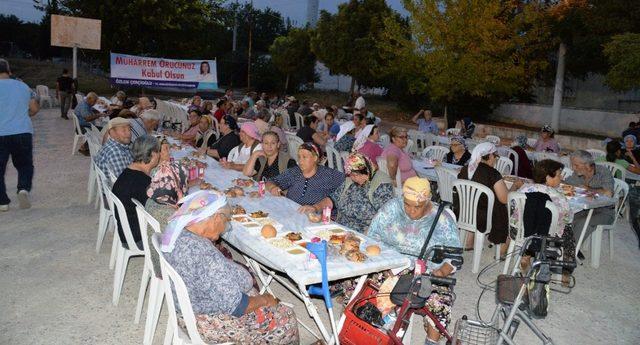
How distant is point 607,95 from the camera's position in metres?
23.7

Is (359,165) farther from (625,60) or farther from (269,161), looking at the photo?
(625,60)

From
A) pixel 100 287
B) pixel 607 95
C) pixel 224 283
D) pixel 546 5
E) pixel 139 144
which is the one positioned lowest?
pixel 100 287

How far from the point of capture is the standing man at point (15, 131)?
6910mm

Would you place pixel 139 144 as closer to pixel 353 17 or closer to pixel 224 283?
pixel 224 283

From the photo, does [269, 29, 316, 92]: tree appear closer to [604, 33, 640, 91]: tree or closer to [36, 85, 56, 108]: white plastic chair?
[36, 85, 56, 108]: white plastic chair

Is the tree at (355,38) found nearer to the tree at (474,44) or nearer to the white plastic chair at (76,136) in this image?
the tree at (474,44)

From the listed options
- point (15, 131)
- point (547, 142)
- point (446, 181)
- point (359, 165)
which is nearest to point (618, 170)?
point (547, 142)

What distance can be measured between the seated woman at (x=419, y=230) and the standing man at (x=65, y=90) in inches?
689

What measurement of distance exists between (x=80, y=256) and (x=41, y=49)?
63184mm

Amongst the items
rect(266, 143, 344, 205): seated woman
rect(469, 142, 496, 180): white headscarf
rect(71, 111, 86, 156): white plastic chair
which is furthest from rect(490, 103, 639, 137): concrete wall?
rect(71, 111, 86, 156): white plastic chair

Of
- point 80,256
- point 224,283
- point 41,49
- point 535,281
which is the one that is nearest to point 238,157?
point 80,256

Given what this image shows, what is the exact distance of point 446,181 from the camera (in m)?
6.84

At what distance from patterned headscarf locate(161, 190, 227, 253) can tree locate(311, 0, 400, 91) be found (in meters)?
26.6

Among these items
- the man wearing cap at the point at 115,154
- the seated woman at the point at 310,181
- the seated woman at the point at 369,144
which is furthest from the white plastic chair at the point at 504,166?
the man wearing cap at the point at 115,154
